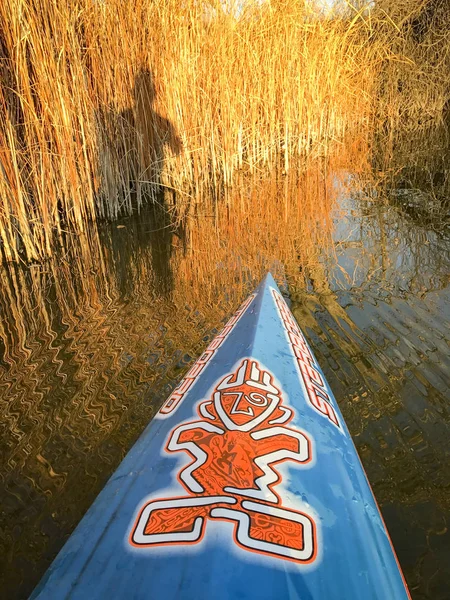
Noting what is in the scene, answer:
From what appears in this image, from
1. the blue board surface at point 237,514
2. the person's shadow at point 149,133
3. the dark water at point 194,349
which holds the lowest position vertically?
the dark water at point 194,349

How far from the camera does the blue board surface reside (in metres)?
1.00

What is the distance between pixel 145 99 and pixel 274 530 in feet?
15.4

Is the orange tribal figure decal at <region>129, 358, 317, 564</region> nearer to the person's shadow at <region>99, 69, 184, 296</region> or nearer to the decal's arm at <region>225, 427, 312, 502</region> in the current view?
the decal's arm at <region>225, 427, 312, 502</region>

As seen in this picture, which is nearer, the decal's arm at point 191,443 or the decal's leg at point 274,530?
the decal's leg at point 274,530

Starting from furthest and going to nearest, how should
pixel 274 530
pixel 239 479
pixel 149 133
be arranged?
1. pixel 149 133
2. pixel 239 479
3. pixel 274 530

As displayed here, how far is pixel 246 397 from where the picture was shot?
1.57m

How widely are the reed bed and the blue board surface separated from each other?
9.59ft

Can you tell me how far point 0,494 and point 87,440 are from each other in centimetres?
37

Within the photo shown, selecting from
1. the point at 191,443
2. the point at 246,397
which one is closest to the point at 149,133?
the point at 246,397

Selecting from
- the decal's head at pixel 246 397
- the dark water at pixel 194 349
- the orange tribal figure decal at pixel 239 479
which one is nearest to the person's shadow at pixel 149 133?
the dark water at pixel 194 349

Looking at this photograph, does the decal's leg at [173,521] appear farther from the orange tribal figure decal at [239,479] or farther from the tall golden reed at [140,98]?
the tall golden reed at [140,98]

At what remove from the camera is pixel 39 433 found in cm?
201

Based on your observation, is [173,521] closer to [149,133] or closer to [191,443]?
[191,443]

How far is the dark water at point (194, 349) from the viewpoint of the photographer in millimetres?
1612
